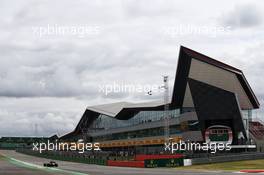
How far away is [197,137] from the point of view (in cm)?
9700

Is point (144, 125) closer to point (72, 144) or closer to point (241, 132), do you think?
point (241, 132)

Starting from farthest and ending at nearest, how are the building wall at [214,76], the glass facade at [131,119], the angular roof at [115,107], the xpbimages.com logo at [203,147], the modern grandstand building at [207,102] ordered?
the angular roof at [115,107]
the glass facade at [131,119]
the modern grandstand building at [207,102]
the building wall at [214,76]
the xpbimages.com logo at [203,147]

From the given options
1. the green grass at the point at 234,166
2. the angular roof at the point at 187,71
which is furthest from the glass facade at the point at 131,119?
the green grass at the point at 234,166

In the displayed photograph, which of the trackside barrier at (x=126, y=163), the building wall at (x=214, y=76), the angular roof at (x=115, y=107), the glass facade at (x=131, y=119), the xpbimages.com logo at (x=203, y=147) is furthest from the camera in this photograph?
the angular roof at (x=115, y=107)

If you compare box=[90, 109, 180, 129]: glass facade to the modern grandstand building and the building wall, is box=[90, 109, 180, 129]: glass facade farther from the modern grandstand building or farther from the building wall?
the building wall

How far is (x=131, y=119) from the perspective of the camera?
141 m

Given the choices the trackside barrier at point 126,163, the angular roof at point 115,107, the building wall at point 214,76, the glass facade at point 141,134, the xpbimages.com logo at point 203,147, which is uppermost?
the building wall at point 214,76

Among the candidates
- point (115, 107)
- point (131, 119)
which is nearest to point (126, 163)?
point (131, 119)

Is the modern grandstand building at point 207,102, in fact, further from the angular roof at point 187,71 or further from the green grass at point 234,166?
the green grass at point 234,166

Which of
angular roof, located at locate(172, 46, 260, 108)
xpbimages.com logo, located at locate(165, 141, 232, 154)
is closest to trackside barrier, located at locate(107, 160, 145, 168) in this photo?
xpbimages.com logo, located at locate(165, 141, 232, 154)

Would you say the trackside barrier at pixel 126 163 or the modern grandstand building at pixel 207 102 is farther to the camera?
the modern grandstand building at pixel 207 102

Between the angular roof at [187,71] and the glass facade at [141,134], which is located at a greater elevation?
the angular roof at [187,71]

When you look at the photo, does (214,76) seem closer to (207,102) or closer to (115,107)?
(207,102)

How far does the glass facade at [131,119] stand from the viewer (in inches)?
4707
